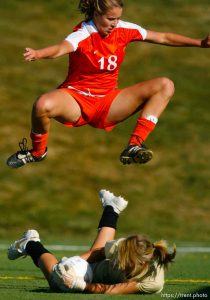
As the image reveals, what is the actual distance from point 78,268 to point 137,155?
59.7 inches

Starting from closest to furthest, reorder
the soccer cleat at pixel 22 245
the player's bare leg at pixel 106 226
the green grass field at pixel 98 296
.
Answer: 1. the green grass field at pixel 98 296
2. the player's bare leg at pixel 106 226
3. the soccer cleat at pixel 22 245

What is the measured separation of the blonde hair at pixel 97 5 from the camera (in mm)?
10719

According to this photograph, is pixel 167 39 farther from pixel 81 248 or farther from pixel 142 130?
pixel 81 248

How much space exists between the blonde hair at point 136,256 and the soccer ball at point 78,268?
287 mm

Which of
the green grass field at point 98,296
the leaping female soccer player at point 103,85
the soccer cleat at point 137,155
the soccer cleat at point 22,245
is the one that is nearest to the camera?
the green grass field at point 98,296

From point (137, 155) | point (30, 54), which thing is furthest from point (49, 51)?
point (137, 155)

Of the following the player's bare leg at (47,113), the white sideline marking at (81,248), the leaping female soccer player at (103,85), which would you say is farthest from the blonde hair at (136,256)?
the white sideline marking at (81,248)

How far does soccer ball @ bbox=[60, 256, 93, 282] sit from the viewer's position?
9602 mm

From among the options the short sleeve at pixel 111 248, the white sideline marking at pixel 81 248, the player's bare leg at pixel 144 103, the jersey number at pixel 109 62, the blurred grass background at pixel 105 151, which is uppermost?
the blurred grass background at pixel 105 151

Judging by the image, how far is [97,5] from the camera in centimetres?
1080

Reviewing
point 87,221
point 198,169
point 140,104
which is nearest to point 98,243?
point 140,104

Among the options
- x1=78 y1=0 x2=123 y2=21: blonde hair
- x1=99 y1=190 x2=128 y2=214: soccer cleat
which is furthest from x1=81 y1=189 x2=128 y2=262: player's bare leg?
x1=78 y1=0 x2=123 y2=21: blonde hair

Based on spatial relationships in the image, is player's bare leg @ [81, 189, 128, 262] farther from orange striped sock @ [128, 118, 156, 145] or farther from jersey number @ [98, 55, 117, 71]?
jersey number @ [98, 55, 117, 71]

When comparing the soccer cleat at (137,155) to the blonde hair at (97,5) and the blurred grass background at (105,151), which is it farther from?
the blurred grass background at (105,151)
